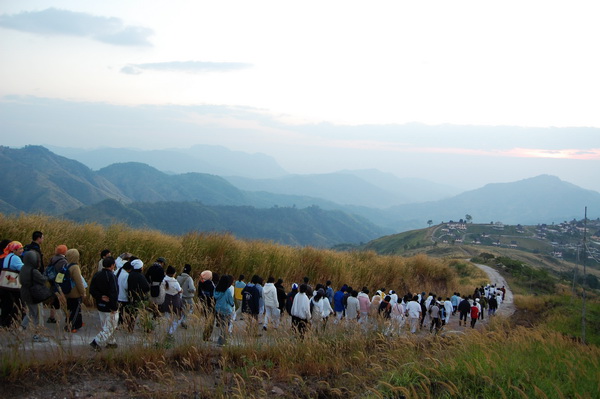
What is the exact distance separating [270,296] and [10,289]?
5181mm

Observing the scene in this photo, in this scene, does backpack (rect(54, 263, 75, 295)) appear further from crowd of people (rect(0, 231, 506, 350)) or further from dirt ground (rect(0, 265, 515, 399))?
dirt ground (rect(0, 265, 515, 399))

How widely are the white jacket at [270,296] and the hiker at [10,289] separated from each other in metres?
4.91

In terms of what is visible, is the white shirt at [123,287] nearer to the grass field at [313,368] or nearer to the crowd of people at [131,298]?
the crowd of people at [131,298]

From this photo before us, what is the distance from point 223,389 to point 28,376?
265 cm

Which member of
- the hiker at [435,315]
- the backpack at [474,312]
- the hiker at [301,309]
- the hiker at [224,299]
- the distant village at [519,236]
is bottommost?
the distant village at [519,236]

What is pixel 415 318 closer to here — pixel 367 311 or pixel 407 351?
pixel 367 311

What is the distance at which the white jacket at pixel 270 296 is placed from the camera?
9.75 meters

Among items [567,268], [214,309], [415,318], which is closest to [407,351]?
[214,309]

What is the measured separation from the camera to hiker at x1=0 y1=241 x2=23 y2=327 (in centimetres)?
700

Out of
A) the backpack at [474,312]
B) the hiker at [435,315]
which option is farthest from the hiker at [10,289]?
the backpack at [474,312]

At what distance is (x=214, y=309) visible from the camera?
827 centimetres

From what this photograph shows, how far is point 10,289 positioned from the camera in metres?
7.02

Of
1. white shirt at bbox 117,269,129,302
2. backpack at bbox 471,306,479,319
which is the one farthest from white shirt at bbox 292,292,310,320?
backpack at bbox 471,306,479,319

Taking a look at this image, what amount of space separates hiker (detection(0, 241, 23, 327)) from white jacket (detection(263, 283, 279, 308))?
193 inches
